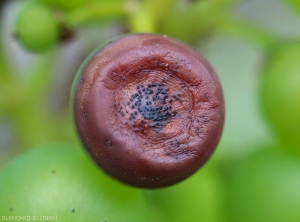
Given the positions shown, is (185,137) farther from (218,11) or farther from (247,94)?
(247,94)

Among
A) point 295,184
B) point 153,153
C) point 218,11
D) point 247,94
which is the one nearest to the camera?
point 153,153

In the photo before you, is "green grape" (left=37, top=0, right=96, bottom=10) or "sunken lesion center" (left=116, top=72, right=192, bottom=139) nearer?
"sunken lesion center" (left=116, top=72, right=192, bottom=139)

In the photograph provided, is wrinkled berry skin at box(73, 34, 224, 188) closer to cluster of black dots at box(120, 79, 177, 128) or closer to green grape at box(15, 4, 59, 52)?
cluster of black dots at box(120, 79, 177, 128)

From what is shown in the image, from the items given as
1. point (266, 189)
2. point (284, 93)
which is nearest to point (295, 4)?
point (284, 93)

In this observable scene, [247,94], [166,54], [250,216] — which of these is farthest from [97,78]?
[247,94]

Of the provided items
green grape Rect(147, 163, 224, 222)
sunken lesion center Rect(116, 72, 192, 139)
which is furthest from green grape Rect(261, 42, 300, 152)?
sunken lesion center Rect(116, 72, 192, 139)

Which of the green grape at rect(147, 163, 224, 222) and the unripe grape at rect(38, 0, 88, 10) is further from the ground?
the unripe grape at rect(38, 0, 88, 10)

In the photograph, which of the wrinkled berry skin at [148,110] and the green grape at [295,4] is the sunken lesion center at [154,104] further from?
the green grape at [295,4]
